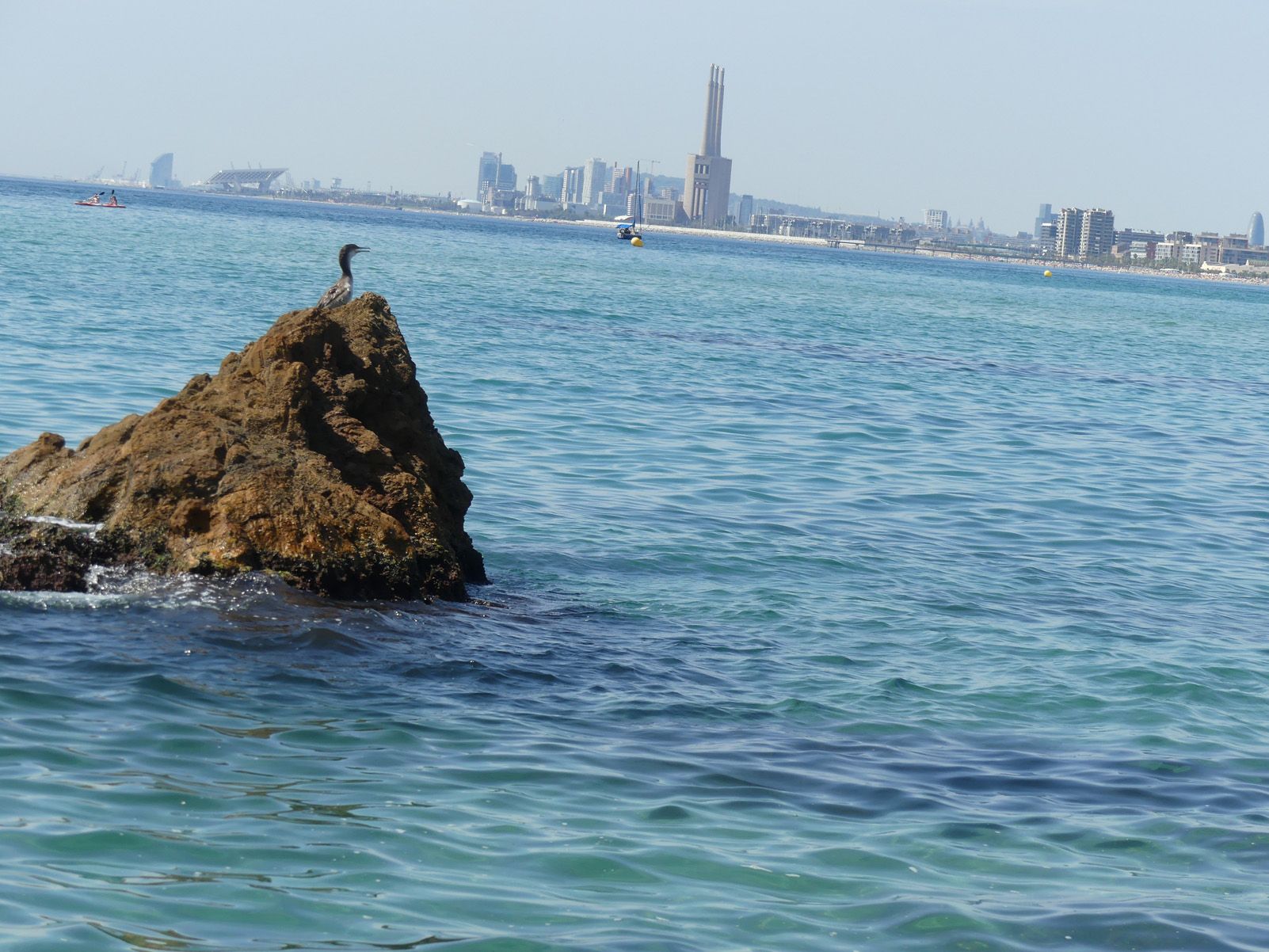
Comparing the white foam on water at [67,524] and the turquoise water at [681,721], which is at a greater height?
the white foam on water at [67,524]

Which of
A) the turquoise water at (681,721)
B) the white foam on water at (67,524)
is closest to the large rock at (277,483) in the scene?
the white foam on water at (67,524)

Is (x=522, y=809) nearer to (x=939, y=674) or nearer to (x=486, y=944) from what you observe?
(x=486, y=944)

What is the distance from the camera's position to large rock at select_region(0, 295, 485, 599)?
26.9 ft

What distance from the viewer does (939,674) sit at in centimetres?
873

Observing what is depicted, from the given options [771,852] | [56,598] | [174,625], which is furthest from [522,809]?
[56,598]

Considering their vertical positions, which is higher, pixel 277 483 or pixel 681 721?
pixel 277 483

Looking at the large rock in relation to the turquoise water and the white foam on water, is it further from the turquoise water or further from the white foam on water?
the turquoise water

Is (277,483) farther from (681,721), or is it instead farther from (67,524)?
(681,721)

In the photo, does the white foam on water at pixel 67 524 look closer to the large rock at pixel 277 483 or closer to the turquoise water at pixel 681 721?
the large rock at pixel 277 483

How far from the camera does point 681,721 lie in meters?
7.37

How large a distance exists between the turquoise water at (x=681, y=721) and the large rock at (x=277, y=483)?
25cm

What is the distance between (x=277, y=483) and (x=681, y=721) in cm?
293

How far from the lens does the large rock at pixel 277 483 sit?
8.19 meters

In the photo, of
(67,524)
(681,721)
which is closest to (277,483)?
(67,524)
